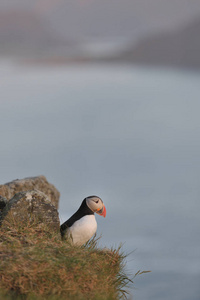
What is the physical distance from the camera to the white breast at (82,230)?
11723mm

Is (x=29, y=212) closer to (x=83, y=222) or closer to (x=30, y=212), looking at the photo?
(x=30, y=212)

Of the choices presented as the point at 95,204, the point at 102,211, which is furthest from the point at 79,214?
the point at 102,211

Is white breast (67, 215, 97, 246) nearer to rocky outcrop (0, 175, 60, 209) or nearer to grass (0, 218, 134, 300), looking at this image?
grass (0, 218, 134, 300)

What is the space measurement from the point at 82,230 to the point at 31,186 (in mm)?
6664

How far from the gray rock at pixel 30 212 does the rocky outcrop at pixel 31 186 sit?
4.52 m

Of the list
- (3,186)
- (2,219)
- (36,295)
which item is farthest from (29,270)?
(3,186)

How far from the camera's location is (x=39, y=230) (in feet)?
37.2

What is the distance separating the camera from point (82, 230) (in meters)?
11.7

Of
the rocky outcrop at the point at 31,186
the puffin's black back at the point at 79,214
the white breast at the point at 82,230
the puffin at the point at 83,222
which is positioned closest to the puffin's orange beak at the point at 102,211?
the puffin at the point at 83,222

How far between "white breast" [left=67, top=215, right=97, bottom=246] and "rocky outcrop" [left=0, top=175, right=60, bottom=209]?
5000 millimetres

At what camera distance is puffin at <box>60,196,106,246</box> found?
38.5ft

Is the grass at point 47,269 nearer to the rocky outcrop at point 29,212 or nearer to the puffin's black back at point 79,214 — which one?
the rocky outcrop at point 29,212

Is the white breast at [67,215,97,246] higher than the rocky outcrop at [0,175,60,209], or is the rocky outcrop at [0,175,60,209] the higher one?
the rocky outcrop at [0,175,60,209]

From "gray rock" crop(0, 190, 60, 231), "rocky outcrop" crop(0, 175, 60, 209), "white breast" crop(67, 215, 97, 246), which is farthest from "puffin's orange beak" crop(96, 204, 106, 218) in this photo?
"rocky outcrop" crop(0, 175, 60, 209)
